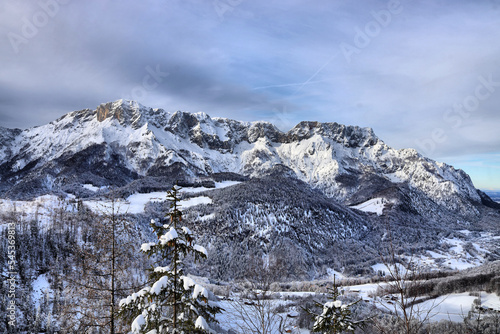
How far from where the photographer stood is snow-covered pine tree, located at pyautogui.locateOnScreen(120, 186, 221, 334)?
7.49 meters

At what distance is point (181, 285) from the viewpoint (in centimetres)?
812

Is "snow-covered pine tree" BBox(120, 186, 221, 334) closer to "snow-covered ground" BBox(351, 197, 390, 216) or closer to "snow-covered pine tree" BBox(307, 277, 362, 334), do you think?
"snow-covered pine tree" BBox(307, 277, 362, 334)

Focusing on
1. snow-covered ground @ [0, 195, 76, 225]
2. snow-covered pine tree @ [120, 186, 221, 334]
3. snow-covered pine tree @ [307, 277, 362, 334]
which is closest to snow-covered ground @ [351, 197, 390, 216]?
snow-covered ground @ [0, 195, 76, 225]

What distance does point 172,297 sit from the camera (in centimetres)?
830

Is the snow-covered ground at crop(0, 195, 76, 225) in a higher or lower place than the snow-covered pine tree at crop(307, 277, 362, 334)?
higher

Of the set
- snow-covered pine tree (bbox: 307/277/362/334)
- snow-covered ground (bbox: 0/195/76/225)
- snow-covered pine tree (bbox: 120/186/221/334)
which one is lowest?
A: snow-covered pine tree (bbox: 307/277/362/334)

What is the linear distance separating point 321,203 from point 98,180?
5596 inches

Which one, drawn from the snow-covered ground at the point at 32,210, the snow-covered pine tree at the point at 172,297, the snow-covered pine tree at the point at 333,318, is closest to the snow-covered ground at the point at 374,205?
the snow-covered ground at the point at 32,210

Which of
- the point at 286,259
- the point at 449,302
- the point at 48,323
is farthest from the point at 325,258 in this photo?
the point at 48,323

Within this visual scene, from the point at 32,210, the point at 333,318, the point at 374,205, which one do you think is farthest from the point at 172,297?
the point at 374,205

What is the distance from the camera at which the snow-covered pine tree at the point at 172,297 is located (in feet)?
24.6

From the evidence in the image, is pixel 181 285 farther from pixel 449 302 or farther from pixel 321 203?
pixel 321 203

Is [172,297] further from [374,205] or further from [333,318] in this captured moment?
[374,205]

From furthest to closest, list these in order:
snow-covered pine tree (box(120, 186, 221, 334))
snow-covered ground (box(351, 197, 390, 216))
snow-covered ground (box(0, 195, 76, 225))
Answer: snow-covered ground (box(351, 197, 390, 216)) < snow-covered ground (box(0, 195, 76, 225)) < snow-covered pine tree (box(120, 186, 221, 334))
